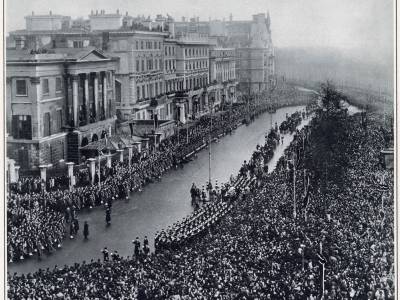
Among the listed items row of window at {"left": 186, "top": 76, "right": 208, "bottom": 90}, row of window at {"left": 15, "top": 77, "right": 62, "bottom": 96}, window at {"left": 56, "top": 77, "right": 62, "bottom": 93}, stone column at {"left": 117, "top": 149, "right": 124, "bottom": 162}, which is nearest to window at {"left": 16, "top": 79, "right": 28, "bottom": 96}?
row of window at {"left": 15, "top": 77, "right": 62, "bottom": 96}

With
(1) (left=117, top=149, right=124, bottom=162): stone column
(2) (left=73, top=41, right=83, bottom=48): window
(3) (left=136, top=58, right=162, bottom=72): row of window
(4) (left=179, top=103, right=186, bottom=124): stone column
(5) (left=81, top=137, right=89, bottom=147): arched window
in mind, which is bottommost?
(1) (left=117, top=149, right=124, bottom=162): stone column

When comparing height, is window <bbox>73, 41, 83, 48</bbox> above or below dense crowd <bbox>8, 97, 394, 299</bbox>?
above

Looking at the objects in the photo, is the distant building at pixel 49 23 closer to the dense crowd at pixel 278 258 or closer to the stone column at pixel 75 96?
the stone column at pixel 75 96

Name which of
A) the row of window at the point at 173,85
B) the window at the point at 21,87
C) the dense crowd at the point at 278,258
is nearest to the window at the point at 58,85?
the window at the point at 21,87

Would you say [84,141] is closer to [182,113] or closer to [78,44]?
[78,44]

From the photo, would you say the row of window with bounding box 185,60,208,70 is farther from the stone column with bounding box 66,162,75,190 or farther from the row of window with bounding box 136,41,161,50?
the stone column with bounding box 66,162,75,190

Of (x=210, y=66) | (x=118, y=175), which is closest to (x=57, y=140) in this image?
(x=118, y=175)

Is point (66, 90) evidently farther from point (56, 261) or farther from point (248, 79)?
point (248, 79)
